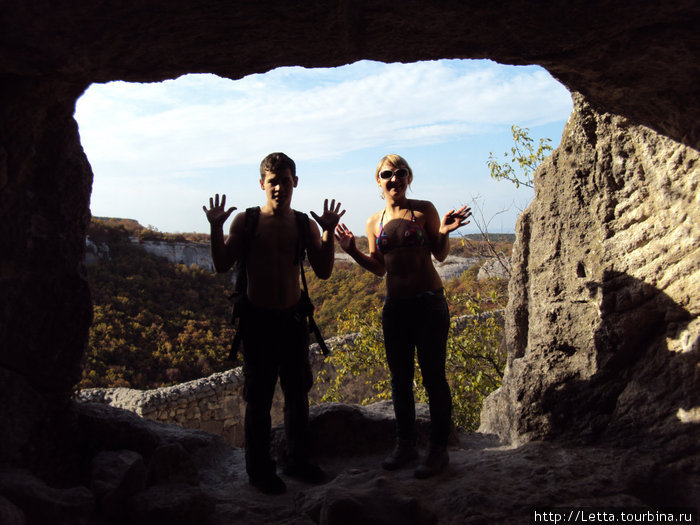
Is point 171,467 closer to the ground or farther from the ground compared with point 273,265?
closer to the ground

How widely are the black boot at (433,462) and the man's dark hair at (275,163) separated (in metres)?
2.09

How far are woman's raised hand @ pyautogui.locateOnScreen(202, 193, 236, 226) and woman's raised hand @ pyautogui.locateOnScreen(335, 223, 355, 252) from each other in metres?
0.73

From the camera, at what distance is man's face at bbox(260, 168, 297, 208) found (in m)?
3.72

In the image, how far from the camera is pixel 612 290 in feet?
12.5

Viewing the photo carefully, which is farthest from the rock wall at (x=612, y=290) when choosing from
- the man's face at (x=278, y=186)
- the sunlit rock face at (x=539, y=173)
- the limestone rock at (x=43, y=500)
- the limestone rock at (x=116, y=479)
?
the limestone rock at (x=43, y=500)

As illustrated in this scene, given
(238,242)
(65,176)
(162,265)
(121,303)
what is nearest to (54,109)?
(65,176)

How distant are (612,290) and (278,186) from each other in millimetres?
2391

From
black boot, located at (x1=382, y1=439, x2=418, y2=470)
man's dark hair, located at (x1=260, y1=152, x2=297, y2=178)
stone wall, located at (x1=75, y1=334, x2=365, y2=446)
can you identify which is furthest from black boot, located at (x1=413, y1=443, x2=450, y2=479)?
stone wall, located at (x1=75, y1=334, x2=365, y2=446)

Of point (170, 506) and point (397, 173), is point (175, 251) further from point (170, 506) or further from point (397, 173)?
point (170, 506)

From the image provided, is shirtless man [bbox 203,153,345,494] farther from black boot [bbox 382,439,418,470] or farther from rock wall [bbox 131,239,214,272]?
A: rock wall [bbox 131,239,214,272]

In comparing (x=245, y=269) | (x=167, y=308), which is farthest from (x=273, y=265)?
(x=167, y=308)

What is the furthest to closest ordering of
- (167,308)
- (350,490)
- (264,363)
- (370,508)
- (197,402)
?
(167,308), (197,402), (264,363), (350,490), (370,508)

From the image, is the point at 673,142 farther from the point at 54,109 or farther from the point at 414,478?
the point at 54,109

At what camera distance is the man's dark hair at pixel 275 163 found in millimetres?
3689
